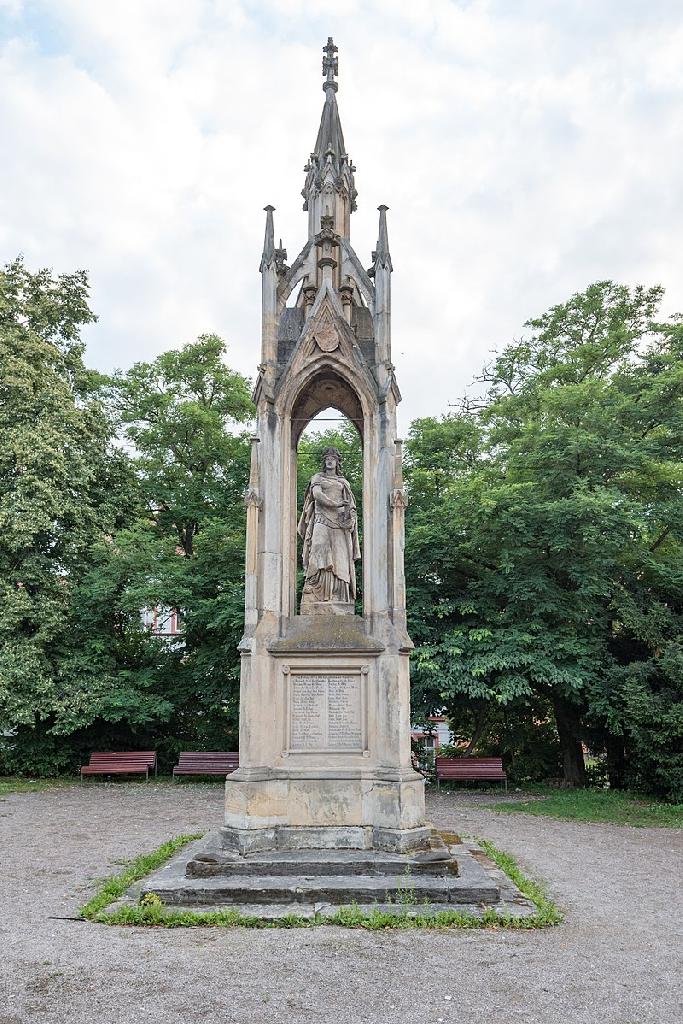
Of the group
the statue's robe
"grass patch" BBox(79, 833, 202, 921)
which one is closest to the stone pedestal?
the statue's robe

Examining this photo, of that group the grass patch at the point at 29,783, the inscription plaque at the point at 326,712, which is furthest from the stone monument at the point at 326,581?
the grass patch at the point at 29,783

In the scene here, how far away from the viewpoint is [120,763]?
725 inches

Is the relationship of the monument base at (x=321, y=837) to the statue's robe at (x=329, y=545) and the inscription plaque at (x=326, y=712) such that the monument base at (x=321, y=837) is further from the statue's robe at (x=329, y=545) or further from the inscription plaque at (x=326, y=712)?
the statue's robe at (x=329, y=545)

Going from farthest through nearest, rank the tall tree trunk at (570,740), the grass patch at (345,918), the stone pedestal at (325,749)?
the tall tree trunk at (570,740) → the stone pedestal at (325,749) → the grass patch at (345,918)

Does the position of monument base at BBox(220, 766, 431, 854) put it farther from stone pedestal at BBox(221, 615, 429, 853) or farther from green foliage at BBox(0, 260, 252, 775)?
green foliage at BBox(0, 260, 252, 775)

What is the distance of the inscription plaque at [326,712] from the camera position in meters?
8.63

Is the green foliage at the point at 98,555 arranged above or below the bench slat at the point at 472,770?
above

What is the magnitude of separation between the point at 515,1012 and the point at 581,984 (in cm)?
70

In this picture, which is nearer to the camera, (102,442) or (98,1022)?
(98,1022)

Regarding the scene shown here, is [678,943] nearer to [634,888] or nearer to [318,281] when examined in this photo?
[634,888]

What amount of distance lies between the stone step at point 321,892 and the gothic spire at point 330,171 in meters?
Answer: 7.61

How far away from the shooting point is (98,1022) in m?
4.59

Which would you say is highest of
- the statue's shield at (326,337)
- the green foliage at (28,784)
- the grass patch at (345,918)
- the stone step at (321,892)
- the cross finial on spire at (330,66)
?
the cross finial on spire at (330,66)

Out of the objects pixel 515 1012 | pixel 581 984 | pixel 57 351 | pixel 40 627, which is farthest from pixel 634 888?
pixel 57 351
